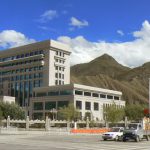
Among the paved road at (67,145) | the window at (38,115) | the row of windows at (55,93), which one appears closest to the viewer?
the paved road at (67,145)

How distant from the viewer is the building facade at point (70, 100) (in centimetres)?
12356

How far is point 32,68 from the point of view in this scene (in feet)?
488

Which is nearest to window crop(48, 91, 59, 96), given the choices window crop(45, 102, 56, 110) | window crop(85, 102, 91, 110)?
window crop(45, 102, 56, 110)

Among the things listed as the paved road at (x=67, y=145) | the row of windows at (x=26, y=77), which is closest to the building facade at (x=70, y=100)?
the row of windows at (x=26, y=77)

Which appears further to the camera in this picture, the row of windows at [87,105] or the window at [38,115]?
the window at [38,115]

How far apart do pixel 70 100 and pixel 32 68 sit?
3285cm

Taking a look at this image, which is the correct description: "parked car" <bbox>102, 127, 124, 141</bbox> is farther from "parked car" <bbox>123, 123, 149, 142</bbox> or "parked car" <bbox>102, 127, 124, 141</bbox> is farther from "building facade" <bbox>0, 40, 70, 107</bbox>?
"building facade" <bbox>0, 40, 70, 107</bbox>

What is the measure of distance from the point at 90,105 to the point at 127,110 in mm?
12910

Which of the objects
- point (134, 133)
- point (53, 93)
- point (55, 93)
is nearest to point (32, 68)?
point (53, 93)

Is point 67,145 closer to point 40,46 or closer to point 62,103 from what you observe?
point 62,103

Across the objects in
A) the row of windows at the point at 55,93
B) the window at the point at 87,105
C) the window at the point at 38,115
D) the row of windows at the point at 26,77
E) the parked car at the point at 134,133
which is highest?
the row of windows at the point at 26,77

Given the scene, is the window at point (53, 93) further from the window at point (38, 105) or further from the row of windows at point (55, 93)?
the window at point (38, 105)

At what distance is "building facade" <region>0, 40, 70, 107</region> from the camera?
143712 millimetres

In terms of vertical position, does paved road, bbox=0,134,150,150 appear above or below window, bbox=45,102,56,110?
below
